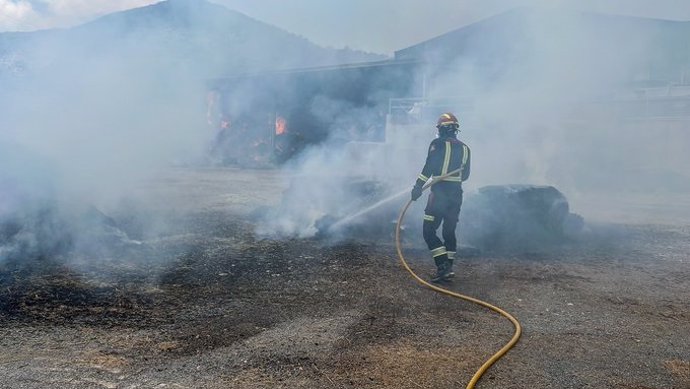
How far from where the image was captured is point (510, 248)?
589 cm

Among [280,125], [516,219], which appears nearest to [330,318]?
[516,219]

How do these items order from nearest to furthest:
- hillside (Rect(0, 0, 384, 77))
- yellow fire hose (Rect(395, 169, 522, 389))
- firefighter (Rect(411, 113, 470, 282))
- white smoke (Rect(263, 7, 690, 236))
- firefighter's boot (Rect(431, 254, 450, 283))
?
yellow fire hose (Rect(395, 169, 522, 389)), firefighter's boot (Rect(431, 254, 450, 283)), firefighter (Rect(411, 113, 470, 282)), hillside (Rect(0, 0, 384, 77)), white smoke (Rect(263, 7, 690, 236))

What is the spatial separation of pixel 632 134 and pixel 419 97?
549cm

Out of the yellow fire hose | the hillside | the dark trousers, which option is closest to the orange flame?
the hillside

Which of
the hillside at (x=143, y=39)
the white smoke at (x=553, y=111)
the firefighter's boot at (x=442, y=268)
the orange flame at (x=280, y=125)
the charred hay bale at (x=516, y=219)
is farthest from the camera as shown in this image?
the orange flame at (x=280, y=125)

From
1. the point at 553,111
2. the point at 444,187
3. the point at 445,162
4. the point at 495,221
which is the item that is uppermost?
the point at 553,111

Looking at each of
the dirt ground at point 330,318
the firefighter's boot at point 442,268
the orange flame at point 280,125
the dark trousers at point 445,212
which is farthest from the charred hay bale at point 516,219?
the orange flame at point 280,125

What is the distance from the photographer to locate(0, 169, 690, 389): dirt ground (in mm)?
2734

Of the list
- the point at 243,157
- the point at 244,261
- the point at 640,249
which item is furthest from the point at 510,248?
the point at 243,157

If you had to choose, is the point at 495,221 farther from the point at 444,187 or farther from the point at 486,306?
the point at 486,306

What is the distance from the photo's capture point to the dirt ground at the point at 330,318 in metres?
2.73

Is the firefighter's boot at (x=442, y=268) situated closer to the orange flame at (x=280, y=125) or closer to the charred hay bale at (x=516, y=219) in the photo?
the charred hay bale at (x=516, y=219)

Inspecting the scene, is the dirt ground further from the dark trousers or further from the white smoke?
the white smoke

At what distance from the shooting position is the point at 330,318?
3555 millimetres
